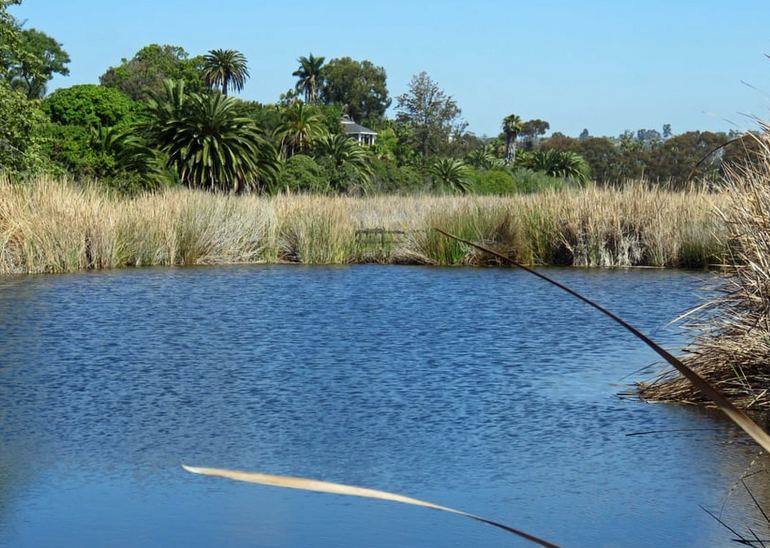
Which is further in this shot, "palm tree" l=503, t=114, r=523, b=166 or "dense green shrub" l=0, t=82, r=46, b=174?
"palm tree" l=503, t=114, r=523, b=166

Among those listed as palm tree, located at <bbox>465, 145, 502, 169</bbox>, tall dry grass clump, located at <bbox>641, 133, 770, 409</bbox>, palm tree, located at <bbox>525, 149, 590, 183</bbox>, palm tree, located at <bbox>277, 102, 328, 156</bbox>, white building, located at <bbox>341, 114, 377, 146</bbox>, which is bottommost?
tall dry grass clump, located at <bbox>641, 133, 770, 409</bbox>

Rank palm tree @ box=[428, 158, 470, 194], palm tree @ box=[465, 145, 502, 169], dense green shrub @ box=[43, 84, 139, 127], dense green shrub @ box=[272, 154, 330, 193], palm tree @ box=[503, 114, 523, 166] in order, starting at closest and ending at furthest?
dense green shrub @ box=[272, 154, 330, 193] < dense green shrub @ box=[43, 84, 139, 127] < palm tree @ box=[428, 158, 470, 194] < palm tree @ box=[465, 145, 502, 169] < palm tree @ box=[503, 114, 523, 166]

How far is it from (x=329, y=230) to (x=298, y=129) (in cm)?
3973

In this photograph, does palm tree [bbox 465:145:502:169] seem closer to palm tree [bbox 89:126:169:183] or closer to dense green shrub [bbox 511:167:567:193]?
dense green shrub [bbox 511:167:567:193]

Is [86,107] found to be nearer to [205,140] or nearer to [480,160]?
[205,140]

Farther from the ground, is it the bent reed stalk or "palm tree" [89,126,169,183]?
"palm tree" [89,126,169,183]

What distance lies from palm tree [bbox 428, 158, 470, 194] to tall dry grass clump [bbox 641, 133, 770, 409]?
169 ft

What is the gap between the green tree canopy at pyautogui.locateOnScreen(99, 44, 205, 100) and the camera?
3391 inches

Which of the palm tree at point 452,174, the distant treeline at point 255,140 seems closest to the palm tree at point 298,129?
the distant treeline at point 255,140

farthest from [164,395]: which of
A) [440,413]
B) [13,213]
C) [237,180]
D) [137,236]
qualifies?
[237,180]

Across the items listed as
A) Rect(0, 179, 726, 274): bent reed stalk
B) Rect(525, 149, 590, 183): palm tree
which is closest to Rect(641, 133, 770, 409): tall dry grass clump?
Rect(0, 179, 726, 274): bent reed stalk

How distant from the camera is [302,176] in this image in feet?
172

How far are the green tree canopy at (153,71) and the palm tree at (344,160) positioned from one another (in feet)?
68.3

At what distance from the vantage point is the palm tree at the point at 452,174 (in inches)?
2402
